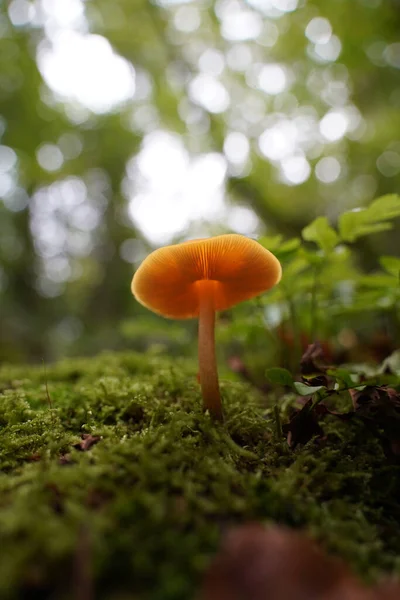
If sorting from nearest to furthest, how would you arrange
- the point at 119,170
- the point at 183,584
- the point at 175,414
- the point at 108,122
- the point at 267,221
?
the point at 183,584
the point at 175,414
the point at 267,221
the point at 108,122
the point at 119,170

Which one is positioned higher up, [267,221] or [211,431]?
[267,221]

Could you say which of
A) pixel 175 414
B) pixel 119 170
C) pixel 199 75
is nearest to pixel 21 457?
pixel 175 414

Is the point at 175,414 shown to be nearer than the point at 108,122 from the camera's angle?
Yes

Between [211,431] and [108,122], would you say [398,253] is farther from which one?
[108,122]

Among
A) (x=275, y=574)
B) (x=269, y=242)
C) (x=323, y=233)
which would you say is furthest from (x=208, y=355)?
(x=275, y=574)

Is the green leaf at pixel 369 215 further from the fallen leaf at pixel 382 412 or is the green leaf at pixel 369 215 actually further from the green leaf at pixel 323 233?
the fallen leaf at pixel 382 412

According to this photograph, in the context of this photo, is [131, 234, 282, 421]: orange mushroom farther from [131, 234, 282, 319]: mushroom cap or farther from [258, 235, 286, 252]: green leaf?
[258, 235, 286, 252]: green leaf

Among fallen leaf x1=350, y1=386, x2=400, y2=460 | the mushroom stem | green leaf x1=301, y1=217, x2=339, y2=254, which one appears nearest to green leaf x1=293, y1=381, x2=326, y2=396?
fallen leaf x1=350, y1=386, x2=400, y2=460
